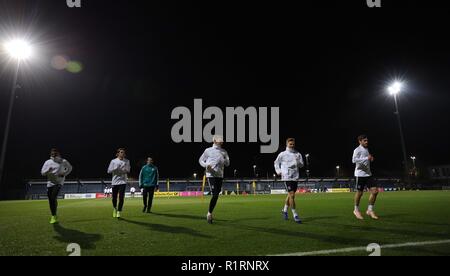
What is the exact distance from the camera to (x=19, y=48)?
989 inches

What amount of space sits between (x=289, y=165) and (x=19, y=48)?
24.6 m

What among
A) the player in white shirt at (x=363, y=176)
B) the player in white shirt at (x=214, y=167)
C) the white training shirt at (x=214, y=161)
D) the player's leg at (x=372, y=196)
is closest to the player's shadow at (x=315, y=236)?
the player in white shirt at (x=214, y=167)

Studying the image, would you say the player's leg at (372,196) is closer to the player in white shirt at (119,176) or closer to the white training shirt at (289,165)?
the white training shirt at (289,165)

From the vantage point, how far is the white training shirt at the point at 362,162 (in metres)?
10.0

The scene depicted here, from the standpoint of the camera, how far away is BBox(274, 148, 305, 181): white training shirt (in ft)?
31.8

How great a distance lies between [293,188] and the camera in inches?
380

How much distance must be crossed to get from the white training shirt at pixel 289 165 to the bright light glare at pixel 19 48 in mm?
23299

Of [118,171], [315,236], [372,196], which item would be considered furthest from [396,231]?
[118,171]

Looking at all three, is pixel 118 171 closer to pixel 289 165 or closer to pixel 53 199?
pixel 53 199
